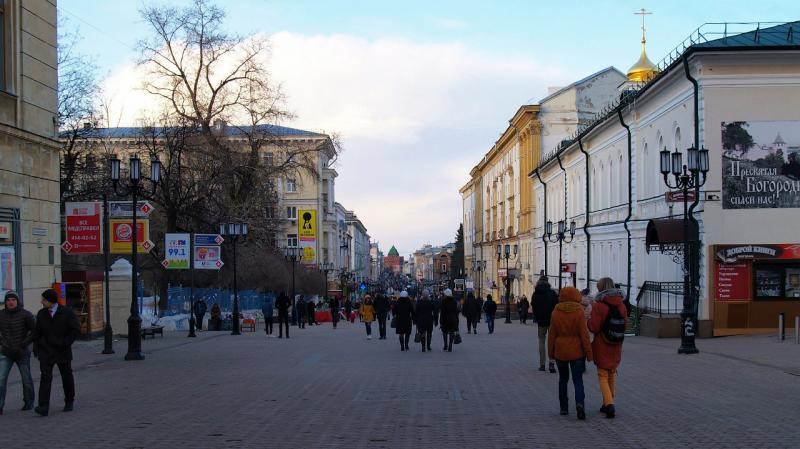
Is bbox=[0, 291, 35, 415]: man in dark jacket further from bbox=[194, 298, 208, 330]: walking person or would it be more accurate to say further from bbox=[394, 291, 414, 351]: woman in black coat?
bbox=[194, 298, 208, 330]: walking person

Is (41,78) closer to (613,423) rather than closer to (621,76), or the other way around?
(613,423)

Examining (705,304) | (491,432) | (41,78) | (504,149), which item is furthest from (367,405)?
(504,149)

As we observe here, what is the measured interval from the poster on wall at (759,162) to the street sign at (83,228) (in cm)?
1907

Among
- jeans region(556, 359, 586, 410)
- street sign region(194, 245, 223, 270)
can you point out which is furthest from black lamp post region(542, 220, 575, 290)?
jeans region(556, 359, 586, 410)

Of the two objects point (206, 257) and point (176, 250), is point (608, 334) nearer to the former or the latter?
point (176, 250)

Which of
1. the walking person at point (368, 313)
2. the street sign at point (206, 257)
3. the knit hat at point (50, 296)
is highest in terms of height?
the street sign at point (206, 257)

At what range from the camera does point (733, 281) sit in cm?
2908

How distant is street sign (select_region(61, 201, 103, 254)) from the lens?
84.6 ft

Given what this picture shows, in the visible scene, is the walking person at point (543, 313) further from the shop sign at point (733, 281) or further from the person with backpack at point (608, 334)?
the shop sign at point (733, 281)

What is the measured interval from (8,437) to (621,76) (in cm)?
6938

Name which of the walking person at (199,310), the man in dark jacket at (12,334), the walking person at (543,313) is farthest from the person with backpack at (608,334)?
the walking person at (199,310)

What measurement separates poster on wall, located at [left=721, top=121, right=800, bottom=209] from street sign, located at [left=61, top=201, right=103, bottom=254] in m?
19.1

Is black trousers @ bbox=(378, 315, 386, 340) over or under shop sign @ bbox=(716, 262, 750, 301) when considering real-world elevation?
under

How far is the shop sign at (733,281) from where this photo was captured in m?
29.0
